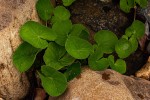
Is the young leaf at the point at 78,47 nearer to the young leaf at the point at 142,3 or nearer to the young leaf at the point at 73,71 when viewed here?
the young leaf at the point at 73,71

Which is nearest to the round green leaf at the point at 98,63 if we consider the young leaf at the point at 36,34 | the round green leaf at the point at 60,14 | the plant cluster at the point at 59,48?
Answer: the plant cluster at the point at 59,48

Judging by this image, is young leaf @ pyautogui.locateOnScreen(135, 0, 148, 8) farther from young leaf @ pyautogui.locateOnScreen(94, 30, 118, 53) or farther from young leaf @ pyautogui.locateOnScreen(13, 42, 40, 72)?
young leaf @ pyautogui.locateOnScreen(13, 42, 40, 72)

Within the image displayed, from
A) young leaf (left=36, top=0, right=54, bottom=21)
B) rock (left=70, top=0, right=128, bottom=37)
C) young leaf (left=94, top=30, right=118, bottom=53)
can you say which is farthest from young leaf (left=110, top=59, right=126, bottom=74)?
young leaf (left=36, top=0, right=54, bottom=21)

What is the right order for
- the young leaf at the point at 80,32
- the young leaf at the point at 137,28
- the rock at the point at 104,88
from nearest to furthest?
the rock at the point at 104,88 < the young leaf at the point at 80,32 < the young leaf at the point at 137,28

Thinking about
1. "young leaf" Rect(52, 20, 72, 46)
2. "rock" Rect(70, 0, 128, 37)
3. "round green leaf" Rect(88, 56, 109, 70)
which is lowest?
"round green leaf" Rect(88, 56, 109, 70)

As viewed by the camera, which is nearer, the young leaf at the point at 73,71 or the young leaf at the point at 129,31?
the young leaf at the point at 73,71

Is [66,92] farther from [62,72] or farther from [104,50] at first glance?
[104,50]

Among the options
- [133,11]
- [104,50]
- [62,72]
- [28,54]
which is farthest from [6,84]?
[133,11]
